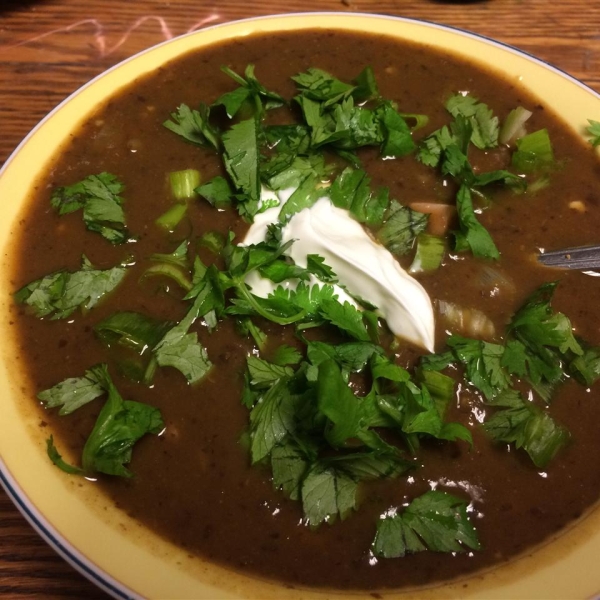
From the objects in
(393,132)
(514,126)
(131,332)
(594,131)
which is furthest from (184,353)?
(594,131)

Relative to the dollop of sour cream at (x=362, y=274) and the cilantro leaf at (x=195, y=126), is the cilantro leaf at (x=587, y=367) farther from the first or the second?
the cilantro leaf at (x=195, y=126)

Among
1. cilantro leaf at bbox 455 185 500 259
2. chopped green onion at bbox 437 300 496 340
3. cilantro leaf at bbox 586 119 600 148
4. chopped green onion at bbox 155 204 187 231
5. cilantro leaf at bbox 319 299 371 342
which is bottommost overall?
chopped green onion at bbox 437 300 496 340

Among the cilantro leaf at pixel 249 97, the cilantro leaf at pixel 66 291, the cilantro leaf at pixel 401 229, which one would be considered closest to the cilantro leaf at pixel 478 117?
the cilantro leaf at pixel 401 229

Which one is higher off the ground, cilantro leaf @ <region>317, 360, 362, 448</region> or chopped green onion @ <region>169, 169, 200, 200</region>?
chopped green onion @ <region>169, 169, 200, 200</region>

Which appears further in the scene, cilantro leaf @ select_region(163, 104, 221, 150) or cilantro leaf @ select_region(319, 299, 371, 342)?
cilantro leaf @ select_region(163, 104, 221, 150)

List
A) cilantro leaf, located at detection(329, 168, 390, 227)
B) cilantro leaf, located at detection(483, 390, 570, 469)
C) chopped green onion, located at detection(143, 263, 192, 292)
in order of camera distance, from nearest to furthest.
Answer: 1. cilantro leaf, located at detection(483, 390, 570, 469)
2. chopped green onion, located at detection(143, 263, 192, 292)
3. cilantro leaf, located at detection(329, 168, 390, 227)

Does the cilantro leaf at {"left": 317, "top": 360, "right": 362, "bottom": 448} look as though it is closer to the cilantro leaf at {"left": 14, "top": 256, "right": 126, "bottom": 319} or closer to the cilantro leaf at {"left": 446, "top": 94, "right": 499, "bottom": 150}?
the cilantro leaf at {"left": 14, "top": 256, "right": 126, "bottom": 319}

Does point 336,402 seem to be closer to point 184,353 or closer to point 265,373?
point 265,373

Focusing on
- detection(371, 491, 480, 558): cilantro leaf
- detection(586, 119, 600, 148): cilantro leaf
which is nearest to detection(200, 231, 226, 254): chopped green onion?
detection(371, 491, 480, 558): cilantro leaf
